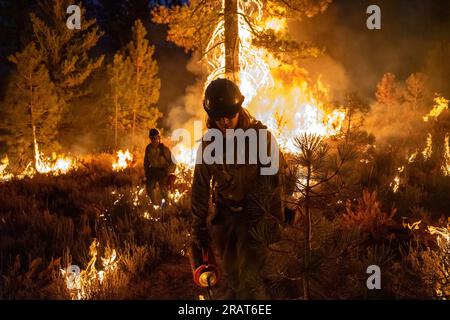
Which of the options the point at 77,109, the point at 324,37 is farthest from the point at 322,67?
the point at 77,109

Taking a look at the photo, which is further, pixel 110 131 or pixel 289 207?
pixel 110 131

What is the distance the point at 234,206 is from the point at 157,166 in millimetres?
5736

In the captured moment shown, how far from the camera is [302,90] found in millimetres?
14656

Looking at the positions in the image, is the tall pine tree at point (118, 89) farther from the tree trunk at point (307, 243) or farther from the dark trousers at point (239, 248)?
the tree trunk at point (307, 243)

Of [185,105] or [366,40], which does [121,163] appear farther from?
[366,40]

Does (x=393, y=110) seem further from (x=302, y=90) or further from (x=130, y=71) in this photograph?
(x=130, y=71)

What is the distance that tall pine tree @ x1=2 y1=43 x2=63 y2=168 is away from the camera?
46.7 feet

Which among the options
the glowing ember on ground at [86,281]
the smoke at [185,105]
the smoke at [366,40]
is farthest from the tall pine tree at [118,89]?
the smoke at [366,40]

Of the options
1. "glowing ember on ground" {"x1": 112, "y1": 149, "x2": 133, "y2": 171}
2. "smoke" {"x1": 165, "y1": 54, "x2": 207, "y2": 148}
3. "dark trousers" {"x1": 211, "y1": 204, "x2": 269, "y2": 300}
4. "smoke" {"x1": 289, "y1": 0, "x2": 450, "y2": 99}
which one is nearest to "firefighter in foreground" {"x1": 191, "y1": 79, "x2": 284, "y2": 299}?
"dark trousers" {"x1": 211, "y1": 204, "x2": 269, "y2": 300}

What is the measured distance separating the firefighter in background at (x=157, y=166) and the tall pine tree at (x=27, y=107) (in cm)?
841

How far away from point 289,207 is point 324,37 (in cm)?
3101

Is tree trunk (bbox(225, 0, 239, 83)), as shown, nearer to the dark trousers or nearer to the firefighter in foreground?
the firefighter in foreground

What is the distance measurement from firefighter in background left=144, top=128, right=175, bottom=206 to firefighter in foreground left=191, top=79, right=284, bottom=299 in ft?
17.9
